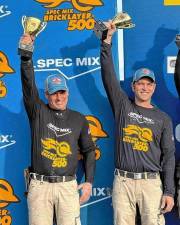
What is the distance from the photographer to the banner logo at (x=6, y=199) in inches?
141

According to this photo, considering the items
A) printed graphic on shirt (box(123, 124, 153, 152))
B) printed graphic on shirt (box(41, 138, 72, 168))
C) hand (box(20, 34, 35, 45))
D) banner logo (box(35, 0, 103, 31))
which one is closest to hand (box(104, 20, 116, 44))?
banner logo (box(35, 0, 103, 31))

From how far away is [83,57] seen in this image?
11.9 ft

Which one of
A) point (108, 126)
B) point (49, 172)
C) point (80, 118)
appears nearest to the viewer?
point (49, 172)

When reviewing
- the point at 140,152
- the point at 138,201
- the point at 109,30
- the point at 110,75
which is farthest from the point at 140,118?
the point at 109,30

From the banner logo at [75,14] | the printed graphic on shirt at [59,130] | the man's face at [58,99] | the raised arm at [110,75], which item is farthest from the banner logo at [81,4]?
Result: the printed graphic on shirt at [59,130]

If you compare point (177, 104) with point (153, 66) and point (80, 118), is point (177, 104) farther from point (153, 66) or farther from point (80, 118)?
point (80, 118)

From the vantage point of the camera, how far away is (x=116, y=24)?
3.31 meters

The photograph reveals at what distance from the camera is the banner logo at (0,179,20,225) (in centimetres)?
358

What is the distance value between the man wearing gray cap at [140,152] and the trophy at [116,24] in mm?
41

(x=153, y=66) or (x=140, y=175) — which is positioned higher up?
(x=153, y=66)

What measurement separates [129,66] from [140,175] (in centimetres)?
107

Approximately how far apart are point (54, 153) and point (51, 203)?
1.26ft

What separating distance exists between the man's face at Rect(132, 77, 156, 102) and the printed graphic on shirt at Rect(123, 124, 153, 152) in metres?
0.25

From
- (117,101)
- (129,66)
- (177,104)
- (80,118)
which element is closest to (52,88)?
(80,118)
